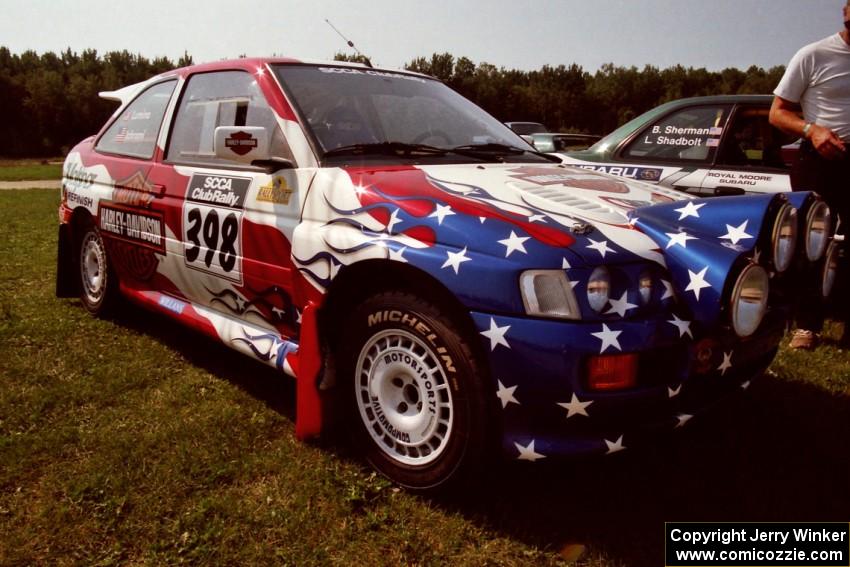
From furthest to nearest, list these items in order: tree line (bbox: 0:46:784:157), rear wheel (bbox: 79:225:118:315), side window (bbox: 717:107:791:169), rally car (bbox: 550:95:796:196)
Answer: tree line (bbox: 0:46:784:157) < side window (bbox: 717:107:791:169) < rally car (bbox: 550:95:796:196) < rear wheel (bbox: 79:225:118:315)

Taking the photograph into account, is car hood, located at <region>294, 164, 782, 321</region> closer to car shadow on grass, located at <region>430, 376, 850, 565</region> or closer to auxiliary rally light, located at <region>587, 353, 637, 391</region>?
auxiliary rally light, located at <region>587, 353, 637, 391</region>

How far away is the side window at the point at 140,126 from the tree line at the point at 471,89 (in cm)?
5736

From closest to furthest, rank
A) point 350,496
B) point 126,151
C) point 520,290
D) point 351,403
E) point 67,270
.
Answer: point 520,290
point 350,496
point 351,403
point 126,151
point 67,270

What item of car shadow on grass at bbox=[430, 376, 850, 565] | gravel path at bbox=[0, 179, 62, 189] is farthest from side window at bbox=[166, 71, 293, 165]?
gravel path at bbox=[0, 179, 62, 189]

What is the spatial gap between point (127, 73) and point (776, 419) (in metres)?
80.9

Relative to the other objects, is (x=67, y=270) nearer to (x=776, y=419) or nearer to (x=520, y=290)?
(x=520, y=290)

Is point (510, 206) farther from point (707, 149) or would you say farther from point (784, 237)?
point (707, 149)

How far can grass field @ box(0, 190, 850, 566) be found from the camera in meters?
2.25

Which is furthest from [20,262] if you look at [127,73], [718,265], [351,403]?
[127,73]

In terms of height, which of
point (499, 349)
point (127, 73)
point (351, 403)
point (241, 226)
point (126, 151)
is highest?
point (127, 73)

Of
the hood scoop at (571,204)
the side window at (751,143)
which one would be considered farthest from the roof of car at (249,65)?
the side window at (751,143)

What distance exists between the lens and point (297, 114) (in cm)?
291

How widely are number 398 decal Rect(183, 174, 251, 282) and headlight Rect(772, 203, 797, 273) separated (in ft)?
7.30

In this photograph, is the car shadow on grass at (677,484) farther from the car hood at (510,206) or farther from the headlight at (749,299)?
the car hood at (510,206)
